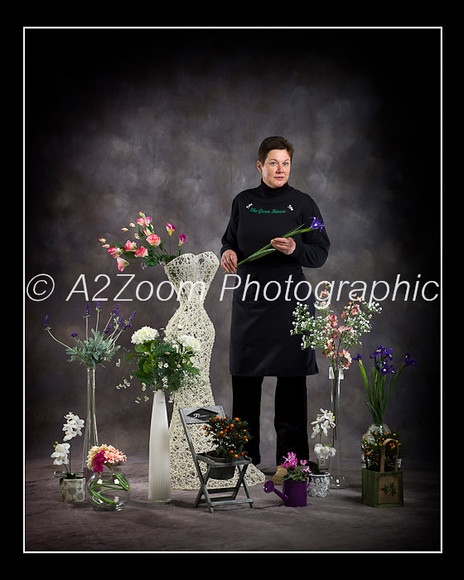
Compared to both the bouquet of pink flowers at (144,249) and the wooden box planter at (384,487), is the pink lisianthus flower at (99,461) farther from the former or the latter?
the wooden box planter at (384,487)

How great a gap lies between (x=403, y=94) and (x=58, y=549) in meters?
4.16

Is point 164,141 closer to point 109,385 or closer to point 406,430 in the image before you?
point 109,385

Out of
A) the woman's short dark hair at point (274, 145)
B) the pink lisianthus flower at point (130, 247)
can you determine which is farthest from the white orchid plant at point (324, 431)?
the woman's short dark hair at point (274, 145)

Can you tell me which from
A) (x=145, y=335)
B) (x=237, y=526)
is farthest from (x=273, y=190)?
(x=237, y=526)

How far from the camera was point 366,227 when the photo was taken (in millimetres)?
6230

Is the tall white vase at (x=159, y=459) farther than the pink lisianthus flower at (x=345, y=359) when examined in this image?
No

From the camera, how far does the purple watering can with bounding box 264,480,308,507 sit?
4582 mm

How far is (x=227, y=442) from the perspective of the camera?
446cm

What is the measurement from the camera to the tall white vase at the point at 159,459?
4.66 m

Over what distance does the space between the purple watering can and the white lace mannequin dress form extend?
533 mm

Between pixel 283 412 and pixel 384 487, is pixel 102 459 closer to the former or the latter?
pixel 283 412

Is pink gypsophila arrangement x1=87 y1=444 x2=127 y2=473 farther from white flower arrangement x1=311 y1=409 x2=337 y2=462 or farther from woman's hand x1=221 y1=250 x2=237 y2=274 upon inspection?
woman's hand x1=221 y1=250 x2=237 y2=274

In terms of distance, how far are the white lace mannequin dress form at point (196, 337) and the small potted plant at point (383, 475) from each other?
863 mm

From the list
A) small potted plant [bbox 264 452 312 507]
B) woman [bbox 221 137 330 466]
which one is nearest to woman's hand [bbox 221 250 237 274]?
woman [bbox 221 137 330 466]
